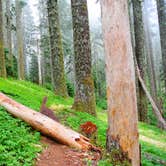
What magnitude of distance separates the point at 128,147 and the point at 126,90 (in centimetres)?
99

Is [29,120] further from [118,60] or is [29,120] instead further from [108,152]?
[118,60]

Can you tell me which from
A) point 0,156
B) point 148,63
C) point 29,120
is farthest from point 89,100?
point 148,63

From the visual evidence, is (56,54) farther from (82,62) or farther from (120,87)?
(120,87)

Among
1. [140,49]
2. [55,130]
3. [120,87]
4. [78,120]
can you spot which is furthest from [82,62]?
[140,49]

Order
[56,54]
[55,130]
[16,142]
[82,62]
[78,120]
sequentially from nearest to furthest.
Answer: [16,142], [55,130], [78,120], [82,62], [56,54]

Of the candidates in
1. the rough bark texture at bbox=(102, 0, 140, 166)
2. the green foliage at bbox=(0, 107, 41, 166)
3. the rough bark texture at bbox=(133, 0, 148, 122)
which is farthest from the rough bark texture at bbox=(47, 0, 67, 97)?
the rough bark texture at bbox=(102, 0, 140, 166)

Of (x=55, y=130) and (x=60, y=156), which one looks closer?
(x=60, y=156)

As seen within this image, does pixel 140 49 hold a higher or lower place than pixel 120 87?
higher

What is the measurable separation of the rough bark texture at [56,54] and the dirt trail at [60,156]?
760 cm

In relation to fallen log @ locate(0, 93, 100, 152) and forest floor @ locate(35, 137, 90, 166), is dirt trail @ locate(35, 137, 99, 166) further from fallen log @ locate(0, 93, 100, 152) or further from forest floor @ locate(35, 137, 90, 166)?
fallen log @ locate(0, 93, 100, 152)

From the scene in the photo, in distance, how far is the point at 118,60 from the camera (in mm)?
5812

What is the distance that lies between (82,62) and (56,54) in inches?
148

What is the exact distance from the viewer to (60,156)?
19.3 feet

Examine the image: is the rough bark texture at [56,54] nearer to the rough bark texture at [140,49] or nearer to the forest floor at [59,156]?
the rough bark texture at [140,49]
